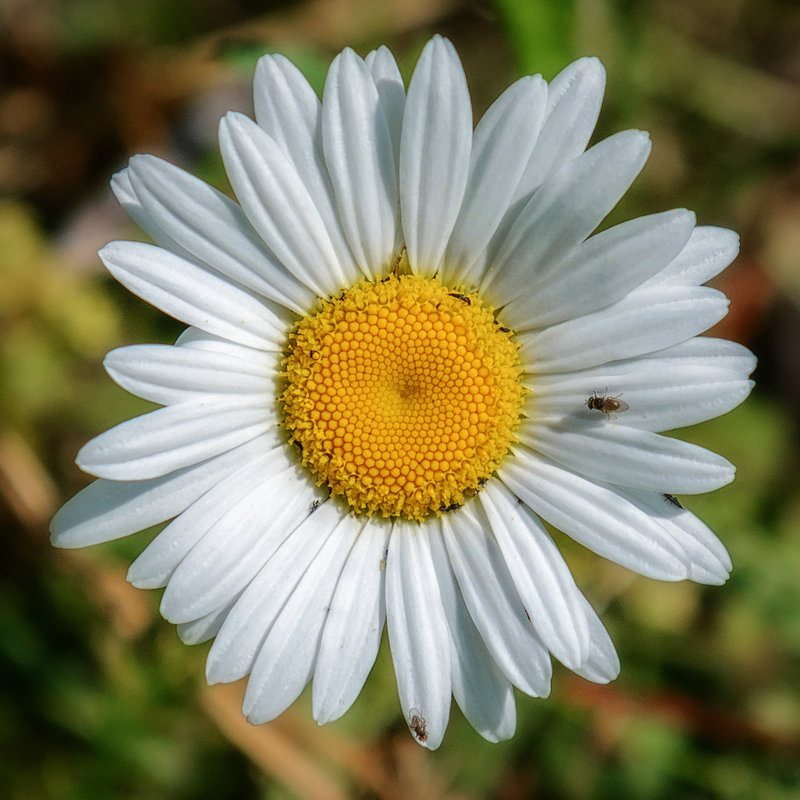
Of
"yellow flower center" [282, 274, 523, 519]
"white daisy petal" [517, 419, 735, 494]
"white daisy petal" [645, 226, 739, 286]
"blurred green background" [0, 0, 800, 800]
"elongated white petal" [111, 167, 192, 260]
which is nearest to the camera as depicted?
"white daisy petal" [517, 419, 735, 494]

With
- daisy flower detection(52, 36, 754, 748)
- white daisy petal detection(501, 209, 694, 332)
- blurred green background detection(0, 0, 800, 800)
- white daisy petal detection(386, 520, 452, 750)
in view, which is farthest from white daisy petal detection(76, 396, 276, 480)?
blurred green background detection(0, 0, 800, 800)

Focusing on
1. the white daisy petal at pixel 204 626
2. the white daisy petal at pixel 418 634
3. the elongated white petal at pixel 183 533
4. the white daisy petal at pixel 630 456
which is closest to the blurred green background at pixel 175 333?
the white daisy petal at pixel 204 626

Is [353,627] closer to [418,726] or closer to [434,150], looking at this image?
[418,726]

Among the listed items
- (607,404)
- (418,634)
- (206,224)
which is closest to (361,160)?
(206,224)

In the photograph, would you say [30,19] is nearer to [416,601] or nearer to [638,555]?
[416,601]

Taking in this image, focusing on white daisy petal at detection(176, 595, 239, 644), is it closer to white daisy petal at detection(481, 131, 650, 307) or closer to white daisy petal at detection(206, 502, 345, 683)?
white daisy petal at detection(206, 502, 345, 683)

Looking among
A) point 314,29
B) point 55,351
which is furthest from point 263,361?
point 314,29

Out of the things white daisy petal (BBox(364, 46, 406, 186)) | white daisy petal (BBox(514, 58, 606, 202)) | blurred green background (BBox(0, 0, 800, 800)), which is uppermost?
white daisy petal (BBox(364, 46, 406, 186))
